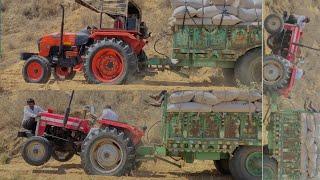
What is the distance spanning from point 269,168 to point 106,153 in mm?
2398

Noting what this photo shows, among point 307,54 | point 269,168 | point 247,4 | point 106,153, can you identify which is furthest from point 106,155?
point 307,54

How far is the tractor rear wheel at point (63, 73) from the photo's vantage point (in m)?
5.06

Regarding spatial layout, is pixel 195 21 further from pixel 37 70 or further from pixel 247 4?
pixel 37 70

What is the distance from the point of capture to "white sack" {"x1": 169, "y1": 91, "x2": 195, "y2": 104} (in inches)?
181

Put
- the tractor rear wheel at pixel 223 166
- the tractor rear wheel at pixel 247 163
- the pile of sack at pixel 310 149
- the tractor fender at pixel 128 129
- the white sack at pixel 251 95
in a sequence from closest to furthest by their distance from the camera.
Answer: the pile of sack at pixel 310 149, the white sack at pixel 251 95, the tractor rear wheel at pixel 247 163, the tractor fender at pixel 128 129, the tractor rear wheel at pixel 223 166

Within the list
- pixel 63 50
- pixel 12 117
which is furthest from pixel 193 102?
pixel 12 117

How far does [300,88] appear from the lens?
254 centimetres

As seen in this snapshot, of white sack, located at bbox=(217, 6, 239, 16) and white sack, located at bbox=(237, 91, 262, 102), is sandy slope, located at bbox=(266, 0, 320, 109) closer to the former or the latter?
white sack, located at bbox=(237, 91, 262, 102)

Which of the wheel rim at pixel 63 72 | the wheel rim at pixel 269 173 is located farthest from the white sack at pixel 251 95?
the wheel rim at pixel 269 173

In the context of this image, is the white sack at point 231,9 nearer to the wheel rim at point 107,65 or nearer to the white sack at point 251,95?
the white sack at point 251,95

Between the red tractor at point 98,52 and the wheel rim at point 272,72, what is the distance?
2.19 metres

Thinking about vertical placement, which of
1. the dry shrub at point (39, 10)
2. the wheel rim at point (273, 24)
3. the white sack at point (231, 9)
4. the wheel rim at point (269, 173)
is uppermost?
the dry shrub at point (39, 10)

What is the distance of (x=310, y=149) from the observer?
2.65 m

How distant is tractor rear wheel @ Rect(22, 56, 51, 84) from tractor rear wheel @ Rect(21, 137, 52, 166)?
1.68 ft
